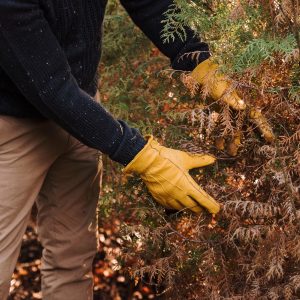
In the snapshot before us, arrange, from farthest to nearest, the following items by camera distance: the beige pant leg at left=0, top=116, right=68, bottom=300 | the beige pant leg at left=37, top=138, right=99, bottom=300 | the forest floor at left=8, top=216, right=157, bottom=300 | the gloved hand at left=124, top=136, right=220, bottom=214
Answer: the forest floor at left=8, top=216, right=157, bottom=300
the beige pant leg at left=37, top=138, right=99, bottom=300
the beige pant leg at left=0, top=116, right=68, bottom=300
the gloved hand at left=124, top=136, right=220, bottom=214

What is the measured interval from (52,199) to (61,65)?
0.88 meters

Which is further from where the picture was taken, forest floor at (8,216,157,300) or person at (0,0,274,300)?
forest floor at (8,216,157,300)

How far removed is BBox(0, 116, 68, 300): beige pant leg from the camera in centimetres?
234

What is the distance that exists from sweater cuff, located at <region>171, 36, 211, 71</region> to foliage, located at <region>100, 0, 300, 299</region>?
5.1 inches

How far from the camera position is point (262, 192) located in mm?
2117

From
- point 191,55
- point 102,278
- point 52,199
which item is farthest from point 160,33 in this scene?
point 102,278

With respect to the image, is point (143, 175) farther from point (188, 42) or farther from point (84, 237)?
point (84, 237)

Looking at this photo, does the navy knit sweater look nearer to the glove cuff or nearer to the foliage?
the glove cuff

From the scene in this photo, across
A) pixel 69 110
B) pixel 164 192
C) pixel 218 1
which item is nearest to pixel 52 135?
pixel 69 110

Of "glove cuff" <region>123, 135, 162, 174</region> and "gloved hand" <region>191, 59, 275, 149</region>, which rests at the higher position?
"gloved hand" <region>191, 59, 275, 149</region>

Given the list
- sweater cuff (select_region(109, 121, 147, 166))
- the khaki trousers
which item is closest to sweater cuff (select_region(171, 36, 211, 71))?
→ sweater cuff (select_region(109, 121, 147, 166))

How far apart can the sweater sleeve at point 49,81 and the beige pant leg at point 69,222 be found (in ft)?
1.75

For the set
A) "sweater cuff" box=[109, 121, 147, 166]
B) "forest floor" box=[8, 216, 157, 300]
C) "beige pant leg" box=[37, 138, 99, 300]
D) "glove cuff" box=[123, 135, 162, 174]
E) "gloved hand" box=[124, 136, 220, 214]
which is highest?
"sweater cuff" box=[109, 121, 147, 166]

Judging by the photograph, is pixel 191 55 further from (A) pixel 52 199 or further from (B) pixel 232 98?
(A) pixel 52 199
